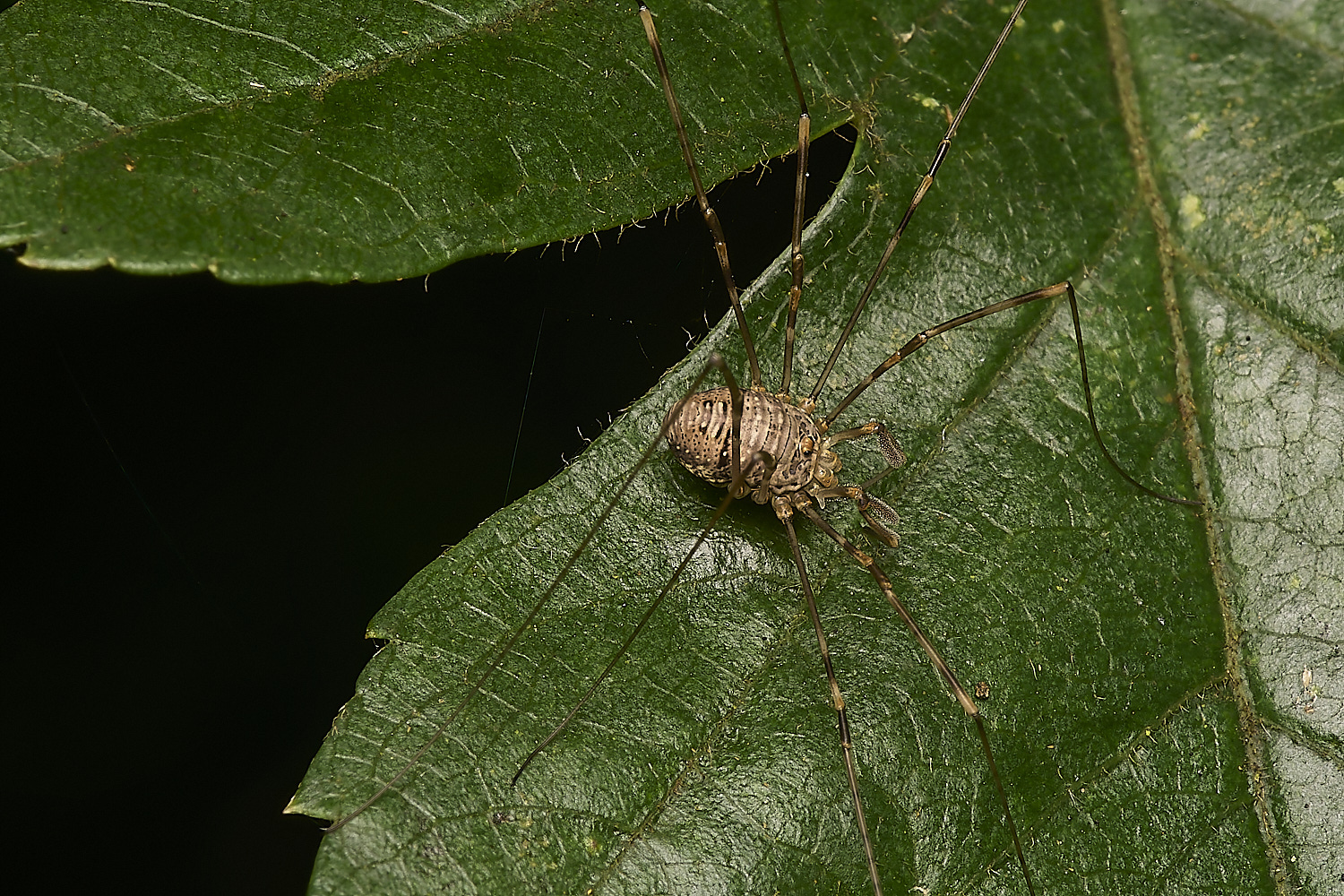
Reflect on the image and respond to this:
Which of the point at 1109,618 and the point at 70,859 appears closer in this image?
the point at 1109,618

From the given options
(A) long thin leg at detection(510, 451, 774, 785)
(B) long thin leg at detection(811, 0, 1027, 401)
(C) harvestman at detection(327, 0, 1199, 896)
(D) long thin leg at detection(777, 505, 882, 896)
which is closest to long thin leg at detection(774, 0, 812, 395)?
(C) harvestman at detection(327, 0, 1199, 896)

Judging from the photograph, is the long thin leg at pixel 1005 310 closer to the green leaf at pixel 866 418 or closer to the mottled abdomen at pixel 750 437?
the green leaf at pixel 866 418

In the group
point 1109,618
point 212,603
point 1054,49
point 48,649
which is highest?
point 1054,49

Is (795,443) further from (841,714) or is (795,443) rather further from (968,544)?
(841,714)

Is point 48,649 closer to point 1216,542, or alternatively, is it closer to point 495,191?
point 495,191

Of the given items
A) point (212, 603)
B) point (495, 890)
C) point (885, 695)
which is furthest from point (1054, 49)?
point (212, 603)
